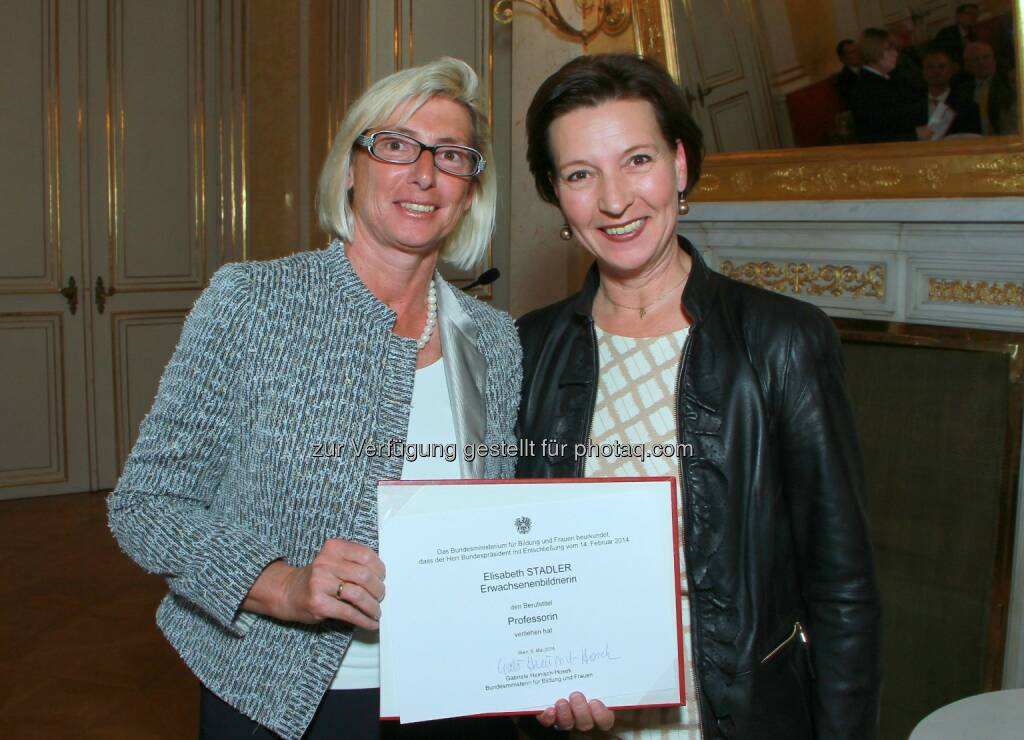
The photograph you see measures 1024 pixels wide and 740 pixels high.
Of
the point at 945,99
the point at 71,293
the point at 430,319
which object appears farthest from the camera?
the point at 71,293

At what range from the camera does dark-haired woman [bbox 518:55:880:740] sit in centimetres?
150

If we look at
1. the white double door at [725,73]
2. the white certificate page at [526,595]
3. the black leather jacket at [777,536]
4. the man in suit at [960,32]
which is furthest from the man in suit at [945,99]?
the white certificate page at [526,595]

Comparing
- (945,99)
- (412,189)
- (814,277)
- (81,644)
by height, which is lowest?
(81,644)

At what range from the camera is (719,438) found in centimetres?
154

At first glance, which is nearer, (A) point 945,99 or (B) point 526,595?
(B) point 526,595

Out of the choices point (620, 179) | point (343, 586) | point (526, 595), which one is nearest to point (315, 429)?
point (343, 586)

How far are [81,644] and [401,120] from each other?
3318 millimetres

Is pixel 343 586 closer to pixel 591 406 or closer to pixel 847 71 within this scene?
pixel 591 406

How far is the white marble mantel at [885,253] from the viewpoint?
2.84 meters

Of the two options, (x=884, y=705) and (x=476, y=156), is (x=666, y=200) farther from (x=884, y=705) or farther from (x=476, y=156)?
(x=884, y=705)

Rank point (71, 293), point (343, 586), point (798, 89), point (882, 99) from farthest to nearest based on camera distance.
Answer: point (71, 293)
point (798, 89)
point (882, 99)
point (343, 586)

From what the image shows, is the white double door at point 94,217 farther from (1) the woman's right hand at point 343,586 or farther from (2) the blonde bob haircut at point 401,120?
(1) the woman's right hand at point 343,586

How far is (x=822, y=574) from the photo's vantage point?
153 centimetres

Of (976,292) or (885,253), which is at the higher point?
(885,253)
